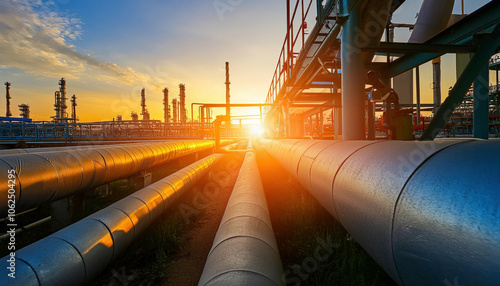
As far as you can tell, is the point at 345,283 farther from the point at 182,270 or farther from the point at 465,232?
the point at 182,270

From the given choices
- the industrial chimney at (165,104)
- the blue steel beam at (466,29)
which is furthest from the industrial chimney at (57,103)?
the blue steel beam at (466,29)

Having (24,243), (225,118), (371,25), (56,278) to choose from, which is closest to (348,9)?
(371,25)

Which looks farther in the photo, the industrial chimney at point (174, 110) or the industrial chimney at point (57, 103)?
→ the industrial chimney at point (174, 110)

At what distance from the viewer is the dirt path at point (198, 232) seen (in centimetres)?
243

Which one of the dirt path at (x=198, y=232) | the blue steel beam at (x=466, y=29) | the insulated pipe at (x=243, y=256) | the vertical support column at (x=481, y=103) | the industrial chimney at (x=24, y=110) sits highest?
the industrial chimney at (x=24, y=110)

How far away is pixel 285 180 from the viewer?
5199 mm

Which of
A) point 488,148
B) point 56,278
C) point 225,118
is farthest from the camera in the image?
point 225,118

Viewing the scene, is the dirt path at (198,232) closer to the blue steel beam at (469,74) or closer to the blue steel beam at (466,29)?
the blue steel beam at (469,74)

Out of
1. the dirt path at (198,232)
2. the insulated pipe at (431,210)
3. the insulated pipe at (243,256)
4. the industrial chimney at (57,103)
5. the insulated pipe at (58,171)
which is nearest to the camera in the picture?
the insulated pipe at (431,210)

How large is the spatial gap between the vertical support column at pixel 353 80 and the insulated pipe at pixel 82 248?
3506 mm

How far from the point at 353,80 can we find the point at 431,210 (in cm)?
346

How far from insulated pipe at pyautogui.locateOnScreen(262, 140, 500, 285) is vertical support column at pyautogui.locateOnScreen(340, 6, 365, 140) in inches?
107

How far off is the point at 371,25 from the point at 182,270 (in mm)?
4727

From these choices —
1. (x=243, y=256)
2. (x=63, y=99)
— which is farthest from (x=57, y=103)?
(x=243, y=256)
